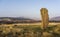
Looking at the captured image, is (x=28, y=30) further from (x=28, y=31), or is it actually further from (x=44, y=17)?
(x=44, y=17)

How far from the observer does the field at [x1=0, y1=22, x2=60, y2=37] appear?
492 cm

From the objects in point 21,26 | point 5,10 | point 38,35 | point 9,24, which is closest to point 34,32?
point 38,35

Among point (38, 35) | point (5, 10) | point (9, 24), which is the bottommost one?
point (38, 35)

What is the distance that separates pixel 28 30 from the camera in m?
5.00

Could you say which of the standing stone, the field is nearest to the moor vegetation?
the field

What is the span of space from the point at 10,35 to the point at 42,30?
1.05 metres

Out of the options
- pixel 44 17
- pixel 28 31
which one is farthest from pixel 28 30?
pixel 44 17

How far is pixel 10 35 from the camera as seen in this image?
4945 mm

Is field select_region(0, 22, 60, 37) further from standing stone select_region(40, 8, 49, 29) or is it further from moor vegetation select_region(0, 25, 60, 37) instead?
standing stone select_region(40, 8, 49, 29)

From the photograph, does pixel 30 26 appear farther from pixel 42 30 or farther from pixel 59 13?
pixel 59 13

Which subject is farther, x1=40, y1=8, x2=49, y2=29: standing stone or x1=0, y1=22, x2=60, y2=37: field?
x1=40, y1=8, x2=49, y2=29: standing stone

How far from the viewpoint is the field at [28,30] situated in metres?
4.92

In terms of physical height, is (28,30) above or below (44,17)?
below

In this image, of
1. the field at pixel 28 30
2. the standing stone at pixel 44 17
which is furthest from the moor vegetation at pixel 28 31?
the standing stone at pixel 44 17
